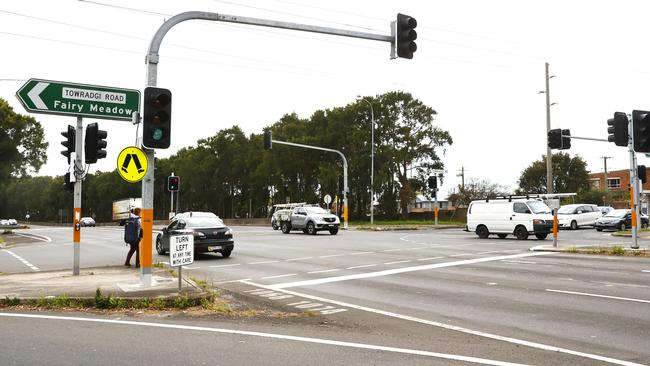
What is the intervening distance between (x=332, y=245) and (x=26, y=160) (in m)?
40.9

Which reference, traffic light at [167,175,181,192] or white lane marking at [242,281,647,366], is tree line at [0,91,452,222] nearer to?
traffic light at [167,175,181,192]

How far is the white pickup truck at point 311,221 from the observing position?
33719 millimetres

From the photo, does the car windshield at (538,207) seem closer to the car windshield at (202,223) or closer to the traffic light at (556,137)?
the traffic light at (556,137)

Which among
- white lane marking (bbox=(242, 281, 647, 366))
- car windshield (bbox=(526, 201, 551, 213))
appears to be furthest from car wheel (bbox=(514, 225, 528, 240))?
white lane marking (bbox=(242, 281, 647, 366))

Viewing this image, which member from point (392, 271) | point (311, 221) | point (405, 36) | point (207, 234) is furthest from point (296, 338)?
point (311, 221)

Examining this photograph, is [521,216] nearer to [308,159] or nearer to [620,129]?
[620,129]

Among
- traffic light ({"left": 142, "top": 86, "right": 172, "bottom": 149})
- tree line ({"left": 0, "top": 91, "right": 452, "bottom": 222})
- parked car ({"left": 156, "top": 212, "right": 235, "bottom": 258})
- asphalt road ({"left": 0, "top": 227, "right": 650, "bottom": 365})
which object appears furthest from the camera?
tree line ({"left": 0, "top": 91, "right": 452, "bottom": 222})

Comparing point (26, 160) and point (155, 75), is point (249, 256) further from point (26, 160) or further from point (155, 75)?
point (26, 160)

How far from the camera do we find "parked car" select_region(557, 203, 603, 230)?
126ft

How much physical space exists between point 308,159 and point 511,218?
41.2m

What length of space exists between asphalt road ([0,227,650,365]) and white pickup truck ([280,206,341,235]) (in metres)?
13.4

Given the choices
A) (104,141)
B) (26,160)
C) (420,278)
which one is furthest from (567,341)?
(26,160)

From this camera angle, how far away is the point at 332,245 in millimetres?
24016

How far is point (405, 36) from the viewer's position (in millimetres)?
12961
